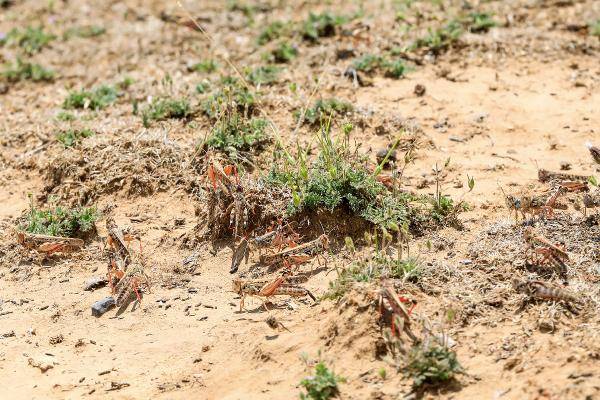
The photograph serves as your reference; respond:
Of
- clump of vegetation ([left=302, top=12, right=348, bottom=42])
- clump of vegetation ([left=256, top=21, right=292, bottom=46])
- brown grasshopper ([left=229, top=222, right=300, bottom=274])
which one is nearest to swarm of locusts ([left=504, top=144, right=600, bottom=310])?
brown grasshopper ([left=229, top=222, right=300, bottom=274])

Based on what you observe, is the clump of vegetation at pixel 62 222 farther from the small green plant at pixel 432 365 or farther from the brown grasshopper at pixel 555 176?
the brown grasshopper at pixel 555 176

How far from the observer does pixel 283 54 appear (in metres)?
8.73

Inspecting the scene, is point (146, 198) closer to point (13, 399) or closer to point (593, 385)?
point (13, 399)

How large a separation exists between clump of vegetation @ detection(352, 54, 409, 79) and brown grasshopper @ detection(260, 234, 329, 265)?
2.91m

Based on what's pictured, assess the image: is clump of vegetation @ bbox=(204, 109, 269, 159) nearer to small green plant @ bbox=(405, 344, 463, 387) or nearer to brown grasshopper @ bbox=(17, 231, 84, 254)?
brown grasshopper @ bbox=(17, 231, 84, 254)

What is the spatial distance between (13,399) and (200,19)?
6058mm

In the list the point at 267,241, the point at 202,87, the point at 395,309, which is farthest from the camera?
the point at 202,87

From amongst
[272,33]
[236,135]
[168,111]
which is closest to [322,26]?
[272,33]

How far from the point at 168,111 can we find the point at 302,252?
8.41 ft

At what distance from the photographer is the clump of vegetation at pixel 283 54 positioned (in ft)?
28.6

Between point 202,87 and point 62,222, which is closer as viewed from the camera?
point 62,222

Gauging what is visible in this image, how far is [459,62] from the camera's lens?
8484 millimetres

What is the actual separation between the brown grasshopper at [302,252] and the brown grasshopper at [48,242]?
1.61m

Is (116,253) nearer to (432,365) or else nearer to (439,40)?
(432,365)
